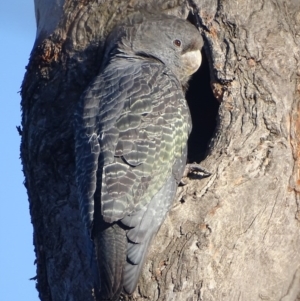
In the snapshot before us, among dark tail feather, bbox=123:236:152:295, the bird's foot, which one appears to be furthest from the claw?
dark tail feather, bbox=123:236:152:295

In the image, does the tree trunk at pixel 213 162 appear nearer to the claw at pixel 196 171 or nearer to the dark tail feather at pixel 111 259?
the claw at pixel 196 171

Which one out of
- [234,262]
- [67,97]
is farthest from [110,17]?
[234,262]

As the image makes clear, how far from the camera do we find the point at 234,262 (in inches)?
256

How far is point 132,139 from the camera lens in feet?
21.8

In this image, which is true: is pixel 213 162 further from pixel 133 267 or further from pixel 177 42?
pixel 177 42

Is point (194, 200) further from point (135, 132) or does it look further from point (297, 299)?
point (297, 299)

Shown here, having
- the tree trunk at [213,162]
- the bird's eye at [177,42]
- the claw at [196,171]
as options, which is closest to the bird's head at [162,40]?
the bird's eye at [177,42]

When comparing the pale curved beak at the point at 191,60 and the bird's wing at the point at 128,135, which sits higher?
the pale curved beak at the point at 191,60

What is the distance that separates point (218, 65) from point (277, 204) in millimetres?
1467

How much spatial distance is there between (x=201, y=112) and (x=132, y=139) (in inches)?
74.5

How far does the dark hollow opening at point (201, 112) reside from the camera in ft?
27.2

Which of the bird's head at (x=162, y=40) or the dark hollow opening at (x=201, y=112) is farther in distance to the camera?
the dark hollow opening at (x=201, y=112)

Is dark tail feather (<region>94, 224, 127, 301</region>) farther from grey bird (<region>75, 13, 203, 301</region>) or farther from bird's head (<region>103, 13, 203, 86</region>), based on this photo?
bird's head (<region>103, 13, 203, 86</region>)

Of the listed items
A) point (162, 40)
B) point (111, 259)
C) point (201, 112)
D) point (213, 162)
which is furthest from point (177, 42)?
point (111, 259)
